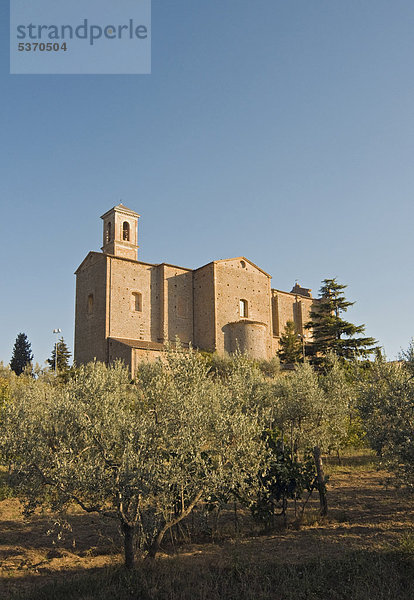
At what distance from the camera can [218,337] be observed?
38000 mm

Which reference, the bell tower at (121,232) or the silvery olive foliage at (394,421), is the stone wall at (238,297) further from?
the silvery olive foliage at (394,421)

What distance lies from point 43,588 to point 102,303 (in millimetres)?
28808

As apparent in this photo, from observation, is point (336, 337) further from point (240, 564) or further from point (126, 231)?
point (240, 564)

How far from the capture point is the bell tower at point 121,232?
40.0m

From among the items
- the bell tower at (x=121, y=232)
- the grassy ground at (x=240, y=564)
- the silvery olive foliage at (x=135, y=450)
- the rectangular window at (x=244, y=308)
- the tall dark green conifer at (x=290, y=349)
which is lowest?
the grassy ground at (x=240, y=564)

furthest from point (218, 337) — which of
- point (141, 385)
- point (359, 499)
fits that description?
point (141, 385)

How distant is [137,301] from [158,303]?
1879 mm

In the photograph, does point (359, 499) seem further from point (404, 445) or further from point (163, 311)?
point (163, 311)

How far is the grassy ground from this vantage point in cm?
797

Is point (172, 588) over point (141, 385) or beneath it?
beneath

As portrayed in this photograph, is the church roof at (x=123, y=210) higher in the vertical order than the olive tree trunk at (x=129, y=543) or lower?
higher

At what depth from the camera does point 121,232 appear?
40469mm

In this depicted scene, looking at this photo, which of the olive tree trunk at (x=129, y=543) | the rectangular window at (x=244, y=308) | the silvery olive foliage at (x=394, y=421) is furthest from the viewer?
the rectangular window at (x=244, y=308)

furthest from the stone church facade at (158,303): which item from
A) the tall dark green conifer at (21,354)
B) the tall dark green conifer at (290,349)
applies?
the tall dark green conifer at (21,354)
